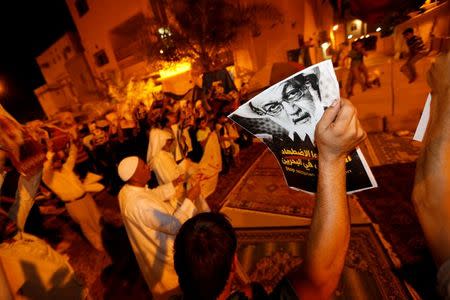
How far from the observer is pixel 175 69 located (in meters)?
15.3

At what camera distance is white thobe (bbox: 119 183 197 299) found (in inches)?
98.9

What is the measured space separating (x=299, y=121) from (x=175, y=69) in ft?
50.8

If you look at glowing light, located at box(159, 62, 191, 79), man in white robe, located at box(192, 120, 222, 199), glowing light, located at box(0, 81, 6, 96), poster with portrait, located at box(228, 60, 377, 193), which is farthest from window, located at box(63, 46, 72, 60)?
poster with portrait, located at box(228, 60, 377, 193)

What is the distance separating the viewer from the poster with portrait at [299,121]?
2.77 feet

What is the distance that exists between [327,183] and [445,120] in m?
0.39

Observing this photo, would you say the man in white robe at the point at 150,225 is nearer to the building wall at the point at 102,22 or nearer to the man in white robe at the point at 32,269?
the man in white robe at the point at 32,269

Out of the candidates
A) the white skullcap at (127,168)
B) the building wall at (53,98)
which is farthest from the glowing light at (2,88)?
the white skullcap at (127,168)

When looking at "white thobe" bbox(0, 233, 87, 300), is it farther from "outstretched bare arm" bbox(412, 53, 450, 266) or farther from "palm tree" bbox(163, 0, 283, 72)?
"palm tree" bbox(163, 0, 283, 72)

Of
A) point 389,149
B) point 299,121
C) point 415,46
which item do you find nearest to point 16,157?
point 299,121

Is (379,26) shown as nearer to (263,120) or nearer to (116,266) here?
(263,120)

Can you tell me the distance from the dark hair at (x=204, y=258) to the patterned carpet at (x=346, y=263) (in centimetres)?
162

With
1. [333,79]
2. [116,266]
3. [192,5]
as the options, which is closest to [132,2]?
[192,5]

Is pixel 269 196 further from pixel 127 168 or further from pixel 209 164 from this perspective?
pixel 127 168

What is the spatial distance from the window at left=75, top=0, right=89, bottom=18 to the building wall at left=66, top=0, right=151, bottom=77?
0.23 m
